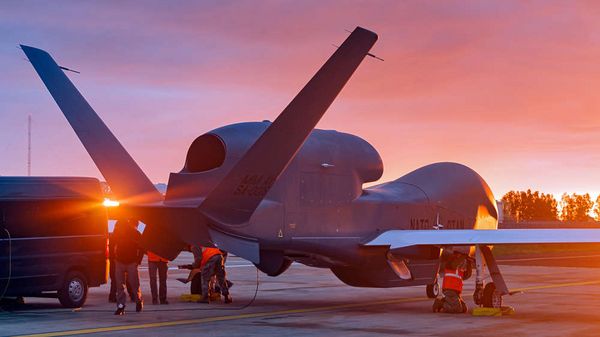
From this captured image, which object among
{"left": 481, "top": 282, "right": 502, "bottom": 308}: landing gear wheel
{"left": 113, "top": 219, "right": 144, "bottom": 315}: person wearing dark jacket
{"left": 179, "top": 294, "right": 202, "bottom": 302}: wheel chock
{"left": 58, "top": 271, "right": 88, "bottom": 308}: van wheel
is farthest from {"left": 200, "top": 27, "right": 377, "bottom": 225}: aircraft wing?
{"left": 179, "top": 294, "right": 202, "bottom": 302}: wheel chock

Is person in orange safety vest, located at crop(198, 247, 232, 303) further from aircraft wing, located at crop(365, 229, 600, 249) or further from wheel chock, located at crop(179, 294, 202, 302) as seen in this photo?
aircraft wing, located at crop(365, 229, 600, 249)

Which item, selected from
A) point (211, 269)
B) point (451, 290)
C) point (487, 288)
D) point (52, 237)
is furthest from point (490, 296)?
point (52, 237)

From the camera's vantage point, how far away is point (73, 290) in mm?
20953

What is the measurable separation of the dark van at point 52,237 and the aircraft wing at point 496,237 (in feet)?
22.5

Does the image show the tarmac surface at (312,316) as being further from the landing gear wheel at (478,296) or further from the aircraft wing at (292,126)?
the aircraft wing at (292,126)

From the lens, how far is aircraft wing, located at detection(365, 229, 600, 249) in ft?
62.0

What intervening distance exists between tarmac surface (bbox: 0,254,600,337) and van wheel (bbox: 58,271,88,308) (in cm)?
35

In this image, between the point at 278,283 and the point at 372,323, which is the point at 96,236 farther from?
the point at 278,283

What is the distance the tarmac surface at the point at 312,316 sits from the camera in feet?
54.1

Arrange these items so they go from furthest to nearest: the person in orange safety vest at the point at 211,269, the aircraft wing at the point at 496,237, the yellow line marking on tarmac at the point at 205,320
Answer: the person in orange safety vest at the point at 211,269 < the aircraft wing at the point at 496,237 < the yellow line marking on tarmac at the point at 205,320

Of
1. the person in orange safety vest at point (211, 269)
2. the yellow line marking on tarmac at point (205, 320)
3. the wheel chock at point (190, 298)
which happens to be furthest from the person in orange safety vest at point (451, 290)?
the wheel chock at point (190, 298)

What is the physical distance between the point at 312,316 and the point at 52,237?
6.04m

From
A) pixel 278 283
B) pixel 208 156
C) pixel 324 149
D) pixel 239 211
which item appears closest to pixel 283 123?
pixel 239 211

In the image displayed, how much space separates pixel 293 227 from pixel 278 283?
10.5 meters
